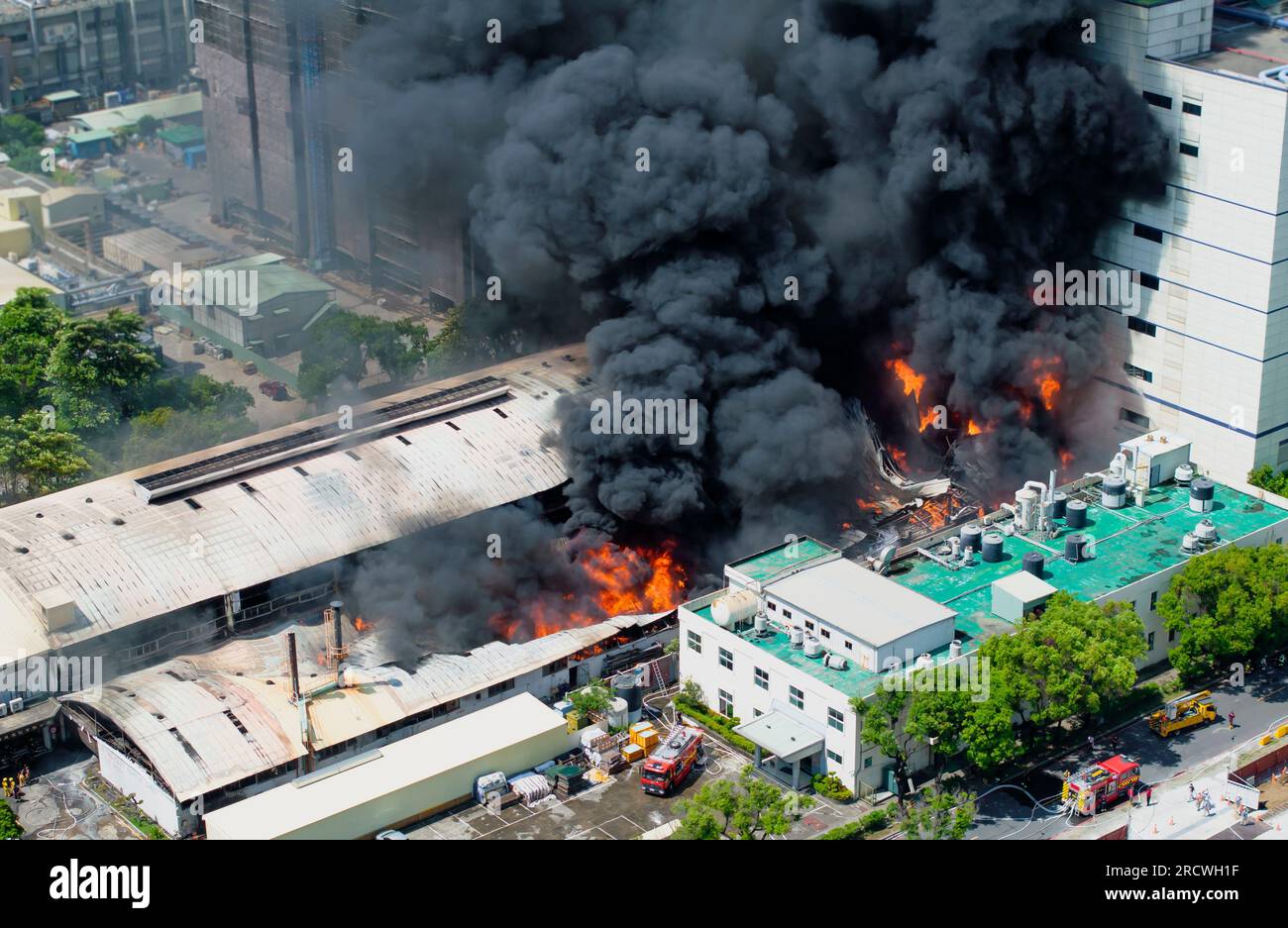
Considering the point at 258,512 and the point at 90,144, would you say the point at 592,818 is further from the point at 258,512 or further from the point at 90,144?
the point at 90,144

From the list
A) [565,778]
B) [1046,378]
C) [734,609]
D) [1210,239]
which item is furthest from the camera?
[1046,378]

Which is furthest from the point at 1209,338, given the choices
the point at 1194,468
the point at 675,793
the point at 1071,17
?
the point at 675,793

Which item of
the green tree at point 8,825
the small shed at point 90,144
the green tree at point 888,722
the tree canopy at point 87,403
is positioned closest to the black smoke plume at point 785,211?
the green tree at point 888,722

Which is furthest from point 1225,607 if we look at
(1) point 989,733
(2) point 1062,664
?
(1) point 989,733

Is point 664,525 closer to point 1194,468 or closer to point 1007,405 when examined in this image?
point 1007,405

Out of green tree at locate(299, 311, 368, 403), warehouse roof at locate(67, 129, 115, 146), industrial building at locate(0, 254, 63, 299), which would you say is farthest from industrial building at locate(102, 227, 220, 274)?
green tree at locate(299, 311, 368, 403)

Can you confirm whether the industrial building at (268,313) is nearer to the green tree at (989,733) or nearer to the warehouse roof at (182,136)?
the warehouse roof at (182,136)
